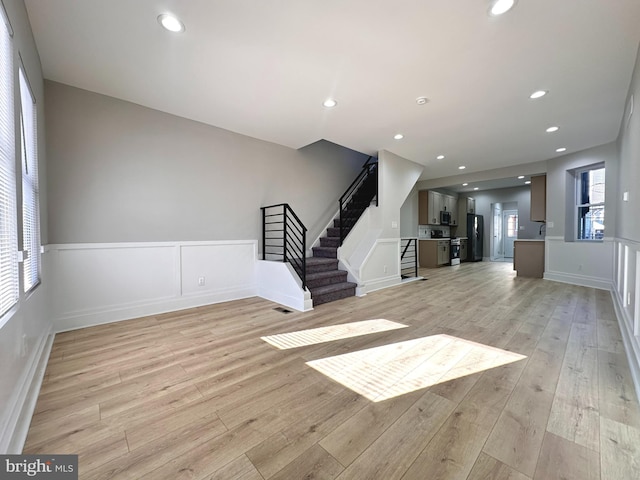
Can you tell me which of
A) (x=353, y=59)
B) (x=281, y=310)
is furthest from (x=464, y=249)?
(x=353, y=59)

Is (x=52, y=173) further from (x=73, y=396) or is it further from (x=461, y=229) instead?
(x=461, y=229)

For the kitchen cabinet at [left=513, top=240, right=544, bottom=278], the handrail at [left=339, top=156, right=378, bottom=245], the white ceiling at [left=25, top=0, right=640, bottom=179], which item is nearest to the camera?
the white ceiling at [left=25, top=0, right=640, bottom=179]

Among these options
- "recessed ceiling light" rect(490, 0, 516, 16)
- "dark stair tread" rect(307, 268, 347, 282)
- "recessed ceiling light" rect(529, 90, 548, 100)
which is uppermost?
"recessed ceiling light" rect(529, 90, 548, 100)

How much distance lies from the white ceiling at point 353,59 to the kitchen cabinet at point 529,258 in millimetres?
3150

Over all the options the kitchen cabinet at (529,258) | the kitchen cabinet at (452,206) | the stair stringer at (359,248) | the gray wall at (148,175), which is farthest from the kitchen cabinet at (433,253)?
the gray wall at (148,175)

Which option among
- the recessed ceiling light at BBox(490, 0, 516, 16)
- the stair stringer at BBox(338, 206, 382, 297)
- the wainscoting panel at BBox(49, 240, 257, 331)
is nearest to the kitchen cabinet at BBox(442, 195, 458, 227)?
the stair stringer at BBox(338, 206, 382, 297)

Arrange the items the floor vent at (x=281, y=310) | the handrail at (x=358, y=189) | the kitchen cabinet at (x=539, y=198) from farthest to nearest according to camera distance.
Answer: the kitchen cabinet at (x=539, y=198) → the handrail at (x=358, y=189) → the floor vent at (x=281, y=310)

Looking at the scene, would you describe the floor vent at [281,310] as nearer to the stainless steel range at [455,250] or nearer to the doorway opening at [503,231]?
the stainless steel range at [455,250]

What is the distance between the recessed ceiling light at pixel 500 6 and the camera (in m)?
1.81

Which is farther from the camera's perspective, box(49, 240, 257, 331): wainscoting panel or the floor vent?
the floor vent

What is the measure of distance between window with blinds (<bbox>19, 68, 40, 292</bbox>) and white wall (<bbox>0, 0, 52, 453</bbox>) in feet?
0.41

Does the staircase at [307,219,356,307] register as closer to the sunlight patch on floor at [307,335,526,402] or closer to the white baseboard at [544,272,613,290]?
the sunlight patch on floor at [307,335,526,402]

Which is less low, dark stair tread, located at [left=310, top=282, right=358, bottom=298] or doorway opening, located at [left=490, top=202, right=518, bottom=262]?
doorway opening, located at [left=490, top=202, right=518, bottom=262]

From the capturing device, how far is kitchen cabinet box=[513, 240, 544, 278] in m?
6.26
